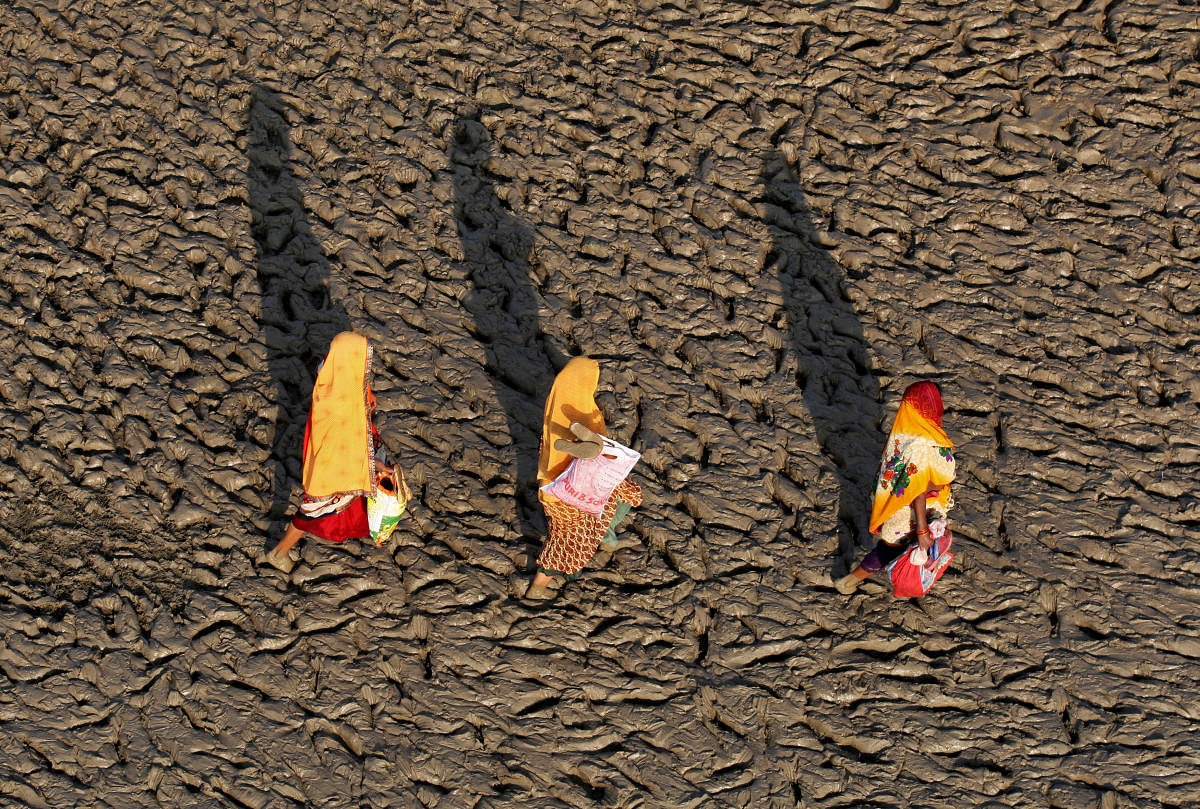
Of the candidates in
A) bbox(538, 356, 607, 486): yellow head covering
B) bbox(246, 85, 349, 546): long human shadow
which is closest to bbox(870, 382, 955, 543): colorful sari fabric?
bbox(538, 356, 607, 486): yellow head covering

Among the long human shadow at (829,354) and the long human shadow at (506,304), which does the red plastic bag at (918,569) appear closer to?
the long human shadow at (829,354)

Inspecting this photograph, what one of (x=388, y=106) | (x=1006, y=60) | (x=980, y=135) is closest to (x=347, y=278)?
(x=388, y=106)

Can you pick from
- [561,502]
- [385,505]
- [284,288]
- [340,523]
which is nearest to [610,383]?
[561,502]

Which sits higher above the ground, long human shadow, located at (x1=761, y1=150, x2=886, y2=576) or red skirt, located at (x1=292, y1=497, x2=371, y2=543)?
long human shadow, located at (x1=761, y1=150, x2=886, y2=576)

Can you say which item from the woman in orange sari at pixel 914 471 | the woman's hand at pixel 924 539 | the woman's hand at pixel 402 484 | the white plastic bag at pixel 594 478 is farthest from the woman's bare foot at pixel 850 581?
the woman's hand at pixel 402 484

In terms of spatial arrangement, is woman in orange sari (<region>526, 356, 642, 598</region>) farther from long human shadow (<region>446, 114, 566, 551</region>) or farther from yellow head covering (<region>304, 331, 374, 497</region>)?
yellow head covering (<region>304, 331, 374, 497</region>)
